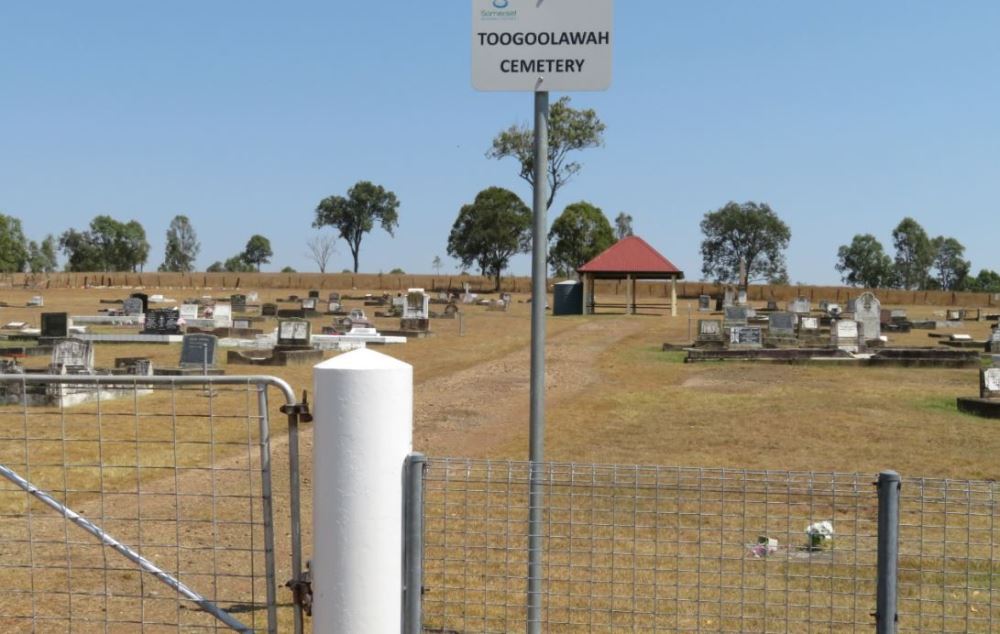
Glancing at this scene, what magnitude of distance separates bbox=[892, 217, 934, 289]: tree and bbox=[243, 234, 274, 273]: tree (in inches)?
3332

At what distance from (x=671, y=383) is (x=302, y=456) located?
10353 mm

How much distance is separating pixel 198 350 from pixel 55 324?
29.3 ft

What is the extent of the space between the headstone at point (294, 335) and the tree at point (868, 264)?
97.8 metres

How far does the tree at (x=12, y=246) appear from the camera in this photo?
359 ft

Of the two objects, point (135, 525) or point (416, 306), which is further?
point (416, 306)

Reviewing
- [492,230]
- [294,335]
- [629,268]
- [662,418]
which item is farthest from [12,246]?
[662,418]

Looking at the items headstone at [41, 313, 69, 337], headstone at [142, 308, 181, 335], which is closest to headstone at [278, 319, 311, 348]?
headstone at [41, 313, 69, 337]

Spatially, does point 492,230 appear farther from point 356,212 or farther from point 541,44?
point 541,44

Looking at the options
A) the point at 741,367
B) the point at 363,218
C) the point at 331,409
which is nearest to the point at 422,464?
the point at 331,409

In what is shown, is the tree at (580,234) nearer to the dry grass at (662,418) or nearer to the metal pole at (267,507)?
the dry grass at (662,418)

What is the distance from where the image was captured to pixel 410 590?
4.27 meters

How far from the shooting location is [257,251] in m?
144

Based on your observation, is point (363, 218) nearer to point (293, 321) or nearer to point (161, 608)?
point (293, 321)

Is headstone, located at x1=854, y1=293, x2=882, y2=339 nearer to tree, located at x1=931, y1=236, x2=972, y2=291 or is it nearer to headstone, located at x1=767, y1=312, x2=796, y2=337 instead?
headstone, located at x1=767, y1=312, x2=796, y2=337
